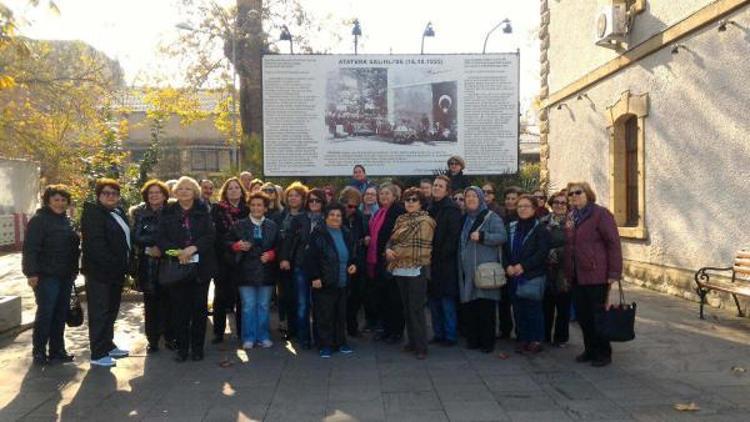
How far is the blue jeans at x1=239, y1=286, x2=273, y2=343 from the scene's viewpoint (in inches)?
291

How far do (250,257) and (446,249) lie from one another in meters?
2.07

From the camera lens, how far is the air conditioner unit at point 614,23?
12422 mm

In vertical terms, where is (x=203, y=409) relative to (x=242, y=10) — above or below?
below

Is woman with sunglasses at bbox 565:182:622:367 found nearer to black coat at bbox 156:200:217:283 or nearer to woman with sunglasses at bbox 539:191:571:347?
woman with sunglasses at bbox 539:191:571:347

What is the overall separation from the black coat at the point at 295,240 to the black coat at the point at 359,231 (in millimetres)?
530

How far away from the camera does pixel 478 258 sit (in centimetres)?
712

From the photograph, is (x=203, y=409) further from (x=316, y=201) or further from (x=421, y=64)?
(x=421, y=64)

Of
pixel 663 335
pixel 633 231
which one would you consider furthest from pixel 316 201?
pixel 633 231

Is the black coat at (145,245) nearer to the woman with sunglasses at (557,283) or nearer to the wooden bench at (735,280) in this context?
the woman with sunglasses at (557,283)

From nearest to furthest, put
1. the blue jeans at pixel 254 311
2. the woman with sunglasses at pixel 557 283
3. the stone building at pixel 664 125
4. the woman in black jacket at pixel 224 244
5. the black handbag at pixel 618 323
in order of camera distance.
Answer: the black handbag at pixel 618 323
the woman with sunglasses at pixel 557 283
the blue jeans at pixel 254 311
the woman in black jacket at pixel 224 244
the stone building at pixel 664 125

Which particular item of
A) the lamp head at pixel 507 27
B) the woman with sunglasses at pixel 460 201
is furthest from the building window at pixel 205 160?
the woman with sunglasses at pixel 460 201

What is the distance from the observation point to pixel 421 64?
40.7 feet

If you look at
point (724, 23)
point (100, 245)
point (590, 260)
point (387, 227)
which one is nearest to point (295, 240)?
point (387, 227)

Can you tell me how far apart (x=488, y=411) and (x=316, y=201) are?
10.3 feet
